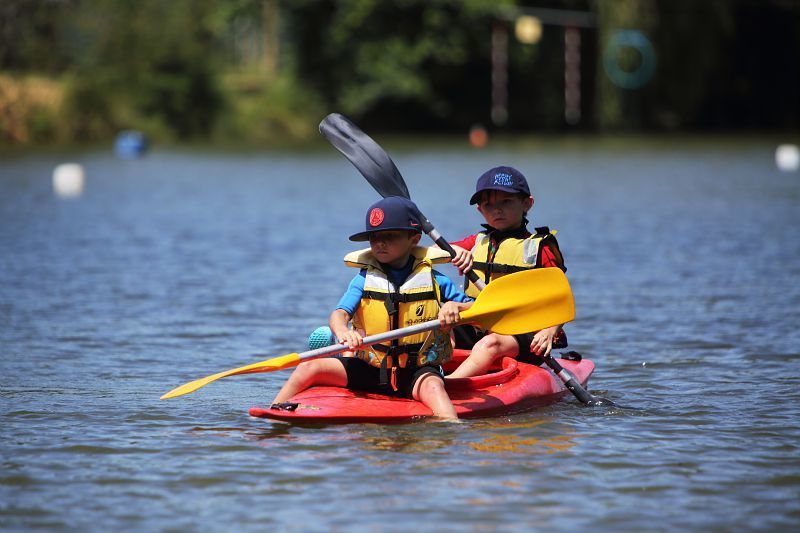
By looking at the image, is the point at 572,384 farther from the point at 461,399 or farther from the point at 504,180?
the point at 504,180

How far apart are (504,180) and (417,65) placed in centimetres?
3391

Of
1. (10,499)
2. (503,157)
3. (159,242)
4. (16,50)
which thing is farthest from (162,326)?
(16,50)

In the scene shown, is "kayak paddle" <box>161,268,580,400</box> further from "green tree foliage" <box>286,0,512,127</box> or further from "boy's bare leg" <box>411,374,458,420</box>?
"green tree foliage" <box>286,0,512,127</box>

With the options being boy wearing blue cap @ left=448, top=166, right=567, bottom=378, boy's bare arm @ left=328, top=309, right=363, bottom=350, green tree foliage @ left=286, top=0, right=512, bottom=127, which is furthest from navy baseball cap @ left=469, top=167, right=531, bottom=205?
green tree foliage @ left=286, top=0, right=512, bottom=127

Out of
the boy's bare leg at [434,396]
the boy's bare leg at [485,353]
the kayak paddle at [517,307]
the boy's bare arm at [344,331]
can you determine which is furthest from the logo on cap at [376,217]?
the boy's bare leg at [485,353]

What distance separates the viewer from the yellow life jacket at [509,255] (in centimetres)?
661

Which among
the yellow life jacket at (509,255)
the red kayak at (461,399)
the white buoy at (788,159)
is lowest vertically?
the red kayak at (461,399)

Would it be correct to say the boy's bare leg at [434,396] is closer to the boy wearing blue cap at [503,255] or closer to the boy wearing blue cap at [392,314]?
the boy wearing blue cap at [392,314]

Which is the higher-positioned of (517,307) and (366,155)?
(366,155)

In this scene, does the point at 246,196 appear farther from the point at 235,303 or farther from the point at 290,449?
the point at 290,449

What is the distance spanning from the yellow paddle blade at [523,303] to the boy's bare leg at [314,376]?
0.63 meters

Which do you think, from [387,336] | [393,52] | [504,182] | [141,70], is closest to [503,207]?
[504,182]

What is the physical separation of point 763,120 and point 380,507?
126 feet

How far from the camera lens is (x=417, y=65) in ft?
131
